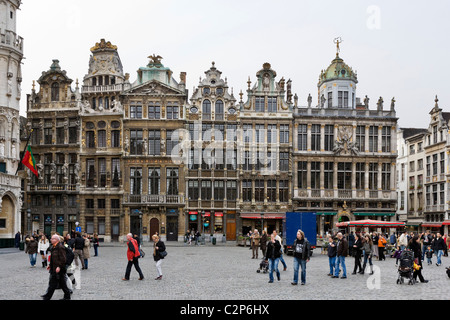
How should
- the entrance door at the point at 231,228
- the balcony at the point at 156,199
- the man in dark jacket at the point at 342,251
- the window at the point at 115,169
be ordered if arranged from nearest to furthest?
the man in dark jacket at the point at 342,251 → the balcony at the point at 156,199 → the entrance door at the point at 231,228 → the window at the point at 115,169

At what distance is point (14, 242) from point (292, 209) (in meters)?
26.5

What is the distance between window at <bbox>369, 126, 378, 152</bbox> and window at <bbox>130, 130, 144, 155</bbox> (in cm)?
2339

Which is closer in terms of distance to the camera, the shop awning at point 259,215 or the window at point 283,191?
the shop awning at point 259,215

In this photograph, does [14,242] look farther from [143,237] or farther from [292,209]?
[292,209]

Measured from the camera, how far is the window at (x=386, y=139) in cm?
6100

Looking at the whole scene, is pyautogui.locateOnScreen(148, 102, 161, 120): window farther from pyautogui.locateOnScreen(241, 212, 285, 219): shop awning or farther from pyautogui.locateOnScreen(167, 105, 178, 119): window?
pyautogui.locateOnScreen(241, 212, 285, 219): shop awning

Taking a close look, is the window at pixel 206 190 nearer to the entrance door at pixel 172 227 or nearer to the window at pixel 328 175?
the entrance door at pixel 172 227

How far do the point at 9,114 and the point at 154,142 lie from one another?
15.4 metres

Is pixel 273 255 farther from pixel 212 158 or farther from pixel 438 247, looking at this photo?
pixel 212 158

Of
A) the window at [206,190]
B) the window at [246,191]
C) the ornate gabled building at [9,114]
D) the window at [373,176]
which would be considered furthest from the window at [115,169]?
the window at [373,176]

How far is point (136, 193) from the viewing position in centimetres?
5928

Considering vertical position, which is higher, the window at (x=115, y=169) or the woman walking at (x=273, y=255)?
the window at (x=115, y=169)

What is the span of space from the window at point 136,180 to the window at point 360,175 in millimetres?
22079

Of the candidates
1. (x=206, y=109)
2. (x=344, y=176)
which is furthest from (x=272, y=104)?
(x=344, y=176)
